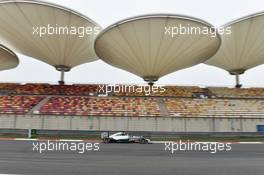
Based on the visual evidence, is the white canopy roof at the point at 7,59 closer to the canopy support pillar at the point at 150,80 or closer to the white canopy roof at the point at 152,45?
the white canopy roof at the point at 152,45

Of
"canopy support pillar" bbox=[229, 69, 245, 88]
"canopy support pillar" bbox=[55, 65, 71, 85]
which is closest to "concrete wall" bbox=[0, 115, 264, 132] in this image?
"canopy support pillar" bbox=[55, 65, 71, 85]

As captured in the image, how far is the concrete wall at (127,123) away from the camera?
1351 inches

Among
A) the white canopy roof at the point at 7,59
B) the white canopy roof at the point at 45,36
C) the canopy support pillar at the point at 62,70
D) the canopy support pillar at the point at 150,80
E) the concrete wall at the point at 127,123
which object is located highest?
the white canopy roof at the point at 45,36

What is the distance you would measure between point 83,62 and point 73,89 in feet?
18.9

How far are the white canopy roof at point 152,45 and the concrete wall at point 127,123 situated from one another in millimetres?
11192

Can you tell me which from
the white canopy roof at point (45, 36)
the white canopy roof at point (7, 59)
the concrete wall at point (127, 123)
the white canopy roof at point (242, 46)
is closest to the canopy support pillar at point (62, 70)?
the white canopy roof at point (45, 36)

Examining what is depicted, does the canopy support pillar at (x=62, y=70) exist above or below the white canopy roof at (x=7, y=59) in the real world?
below

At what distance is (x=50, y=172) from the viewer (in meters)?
9.61

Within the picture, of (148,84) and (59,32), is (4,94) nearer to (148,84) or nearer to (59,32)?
(59,32)

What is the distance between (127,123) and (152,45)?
40.4 ft

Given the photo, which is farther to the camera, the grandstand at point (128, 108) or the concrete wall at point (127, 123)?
the grandstand at point (128, 108)

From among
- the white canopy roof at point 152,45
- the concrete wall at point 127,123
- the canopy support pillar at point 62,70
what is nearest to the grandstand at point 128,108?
the concrete wall at point 127,123

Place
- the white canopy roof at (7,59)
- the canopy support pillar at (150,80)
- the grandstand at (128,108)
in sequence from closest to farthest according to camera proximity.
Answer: the grandstand at (128,108), the white canopy roof at (7,59), the canopy support pillar at (150,80)

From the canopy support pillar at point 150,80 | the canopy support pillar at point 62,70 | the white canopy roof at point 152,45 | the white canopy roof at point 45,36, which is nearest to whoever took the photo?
the white canopy roof at point 152,45
